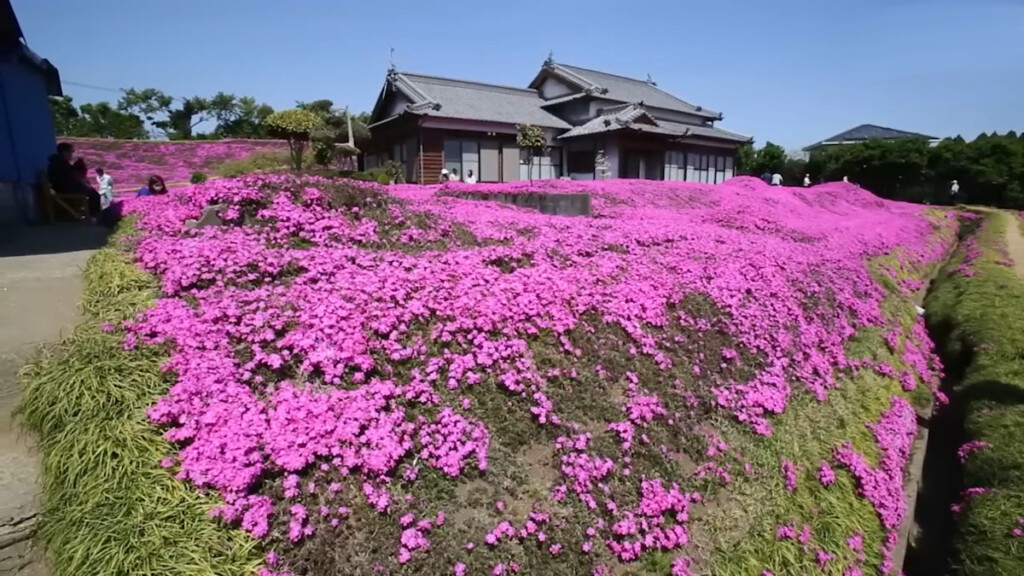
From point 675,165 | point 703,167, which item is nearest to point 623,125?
point 675,165

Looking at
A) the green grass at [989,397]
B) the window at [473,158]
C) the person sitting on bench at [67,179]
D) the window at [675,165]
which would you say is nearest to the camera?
the green grass at [989,397]

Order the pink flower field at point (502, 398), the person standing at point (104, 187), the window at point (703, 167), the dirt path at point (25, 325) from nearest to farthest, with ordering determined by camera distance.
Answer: the dirt path at point (25, 325) < the pink flower field at point (502, 398) < the person standing at point (104, 187) < the window at point (703, 167)

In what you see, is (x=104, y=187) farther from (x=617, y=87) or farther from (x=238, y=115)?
(x=238, y=115)

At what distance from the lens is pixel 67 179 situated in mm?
10055

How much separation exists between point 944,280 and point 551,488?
14.1 metres

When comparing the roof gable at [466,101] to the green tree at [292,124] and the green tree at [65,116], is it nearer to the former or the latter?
the green tree at [292,124]

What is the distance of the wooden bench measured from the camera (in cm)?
959

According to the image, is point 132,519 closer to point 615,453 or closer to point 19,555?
point 19,555

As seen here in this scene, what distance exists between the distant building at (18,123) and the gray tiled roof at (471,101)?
15.6m

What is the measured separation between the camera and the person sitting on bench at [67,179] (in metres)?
10.0

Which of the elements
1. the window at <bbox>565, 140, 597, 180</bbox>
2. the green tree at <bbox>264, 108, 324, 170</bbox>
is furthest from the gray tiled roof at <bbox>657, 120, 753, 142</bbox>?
the green tree at <bbox>264, 108, 324, 170</bbox>

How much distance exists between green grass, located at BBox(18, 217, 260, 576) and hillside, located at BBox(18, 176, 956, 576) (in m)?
0.02

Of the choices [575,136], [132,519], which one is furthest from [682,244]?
[575,136]

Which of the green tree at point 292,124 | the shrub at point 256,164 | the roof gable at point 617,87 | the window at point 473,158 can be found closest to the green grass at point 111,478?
the window at point 473,158
